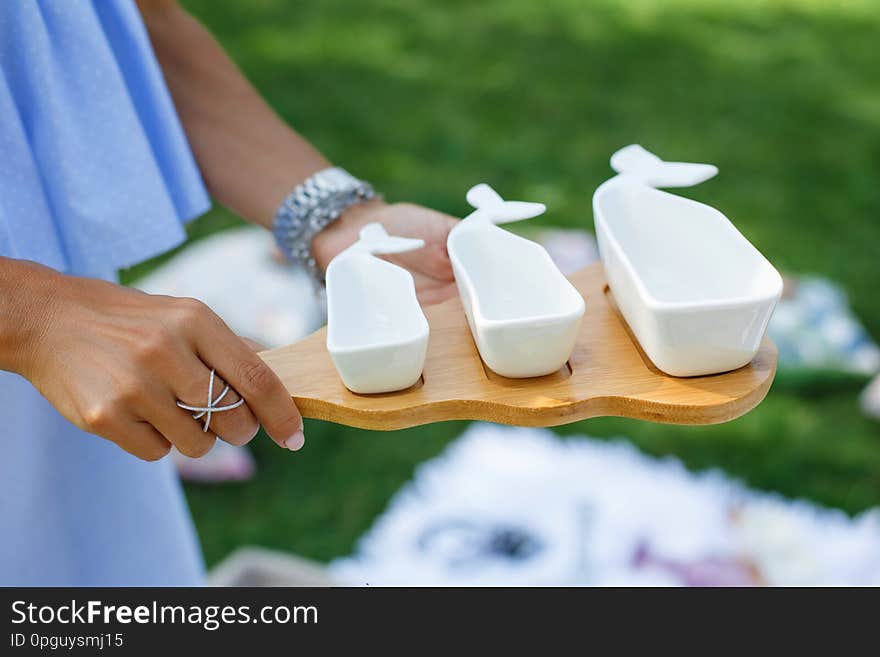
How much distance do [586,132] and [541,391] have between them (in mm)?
2208

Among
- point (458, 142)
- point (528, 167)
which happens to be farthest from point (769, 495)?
point (458, 142)

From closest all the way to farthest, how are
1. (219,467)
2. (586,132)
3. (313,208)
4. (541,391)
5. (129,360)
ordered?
(129,360)
(541,391)
(313,208)
(219,467)
(586,132)

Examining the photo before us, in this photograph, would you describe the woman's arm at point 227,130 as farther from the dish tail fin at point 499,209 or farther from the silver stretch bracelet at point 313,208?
the dish tail fin at point 499,209

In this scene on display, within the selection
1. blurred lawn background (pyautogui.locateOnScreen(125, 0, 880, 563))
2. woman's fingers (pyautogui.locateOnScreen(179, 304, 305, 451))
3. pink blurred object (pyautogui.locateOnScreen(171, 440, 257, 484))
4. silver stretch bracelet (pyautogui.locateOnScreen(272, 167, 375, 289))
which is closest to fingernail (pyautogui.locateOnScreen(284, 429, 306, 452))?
woman's fingers (pyautogui.locateOnScreen(179, 304, 305, 451))

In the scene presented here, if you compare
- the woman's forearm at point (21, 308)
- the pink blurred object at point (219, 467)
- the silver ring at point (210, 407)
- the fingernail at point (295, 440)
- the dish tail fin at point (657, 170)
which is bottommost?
the pink blurred object at point (219, 467)

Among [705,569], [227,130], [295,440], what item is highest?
[227,130]

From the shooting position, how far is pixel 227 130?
1074mm

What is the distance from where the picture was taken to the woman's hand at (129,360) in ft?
2.35

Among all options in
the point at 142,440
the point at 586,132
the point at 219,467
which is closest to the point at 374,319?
the point at 142,440

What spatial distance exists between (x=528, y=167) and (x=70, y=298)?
2117 millimetres

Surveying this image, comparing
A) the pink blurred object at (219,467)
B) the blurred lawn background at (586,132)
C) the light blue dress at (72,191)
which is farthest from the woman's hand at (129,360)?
the pink blurred object at (219,467)

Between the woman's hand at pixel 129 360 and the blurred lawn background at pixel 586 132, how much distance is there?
1.04m

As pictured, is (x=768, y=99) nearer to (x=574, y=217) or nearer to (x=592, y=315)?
(x=574, y=217)

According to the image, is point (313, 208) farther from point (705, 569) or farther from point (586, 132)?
point (586, 132)
